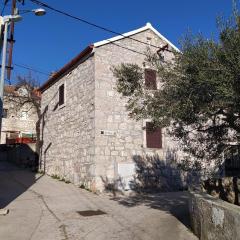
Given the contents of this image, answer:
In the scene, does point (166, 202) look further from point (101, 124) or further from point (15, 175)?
point (15, 175)

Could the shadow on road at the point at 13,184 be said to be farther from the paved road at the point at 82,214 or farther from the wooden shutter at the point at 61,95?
the wooden shutter at the point at 61,95

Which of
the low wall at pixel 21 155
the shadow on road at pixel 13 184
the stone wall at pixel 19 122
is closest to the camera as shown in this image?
the shadow on road at pixel 13 184

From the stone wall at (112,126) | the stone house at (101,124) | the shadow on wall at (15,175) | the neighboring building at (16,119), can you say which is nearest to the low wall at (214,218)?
the stone house at (101,124)

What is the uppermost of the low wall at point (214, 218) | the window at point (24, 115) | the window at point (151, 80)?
the window at point (24, 115)

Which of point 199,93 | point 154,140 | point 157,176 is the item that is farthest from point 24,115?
point 199,93

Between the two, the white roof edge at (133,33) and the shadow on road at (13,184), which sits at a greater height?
the white roof edge at (133,33)

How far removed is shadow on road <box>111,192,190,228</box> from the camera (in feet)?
32.7

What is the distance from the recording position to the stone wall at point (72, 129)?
14312 millimetres

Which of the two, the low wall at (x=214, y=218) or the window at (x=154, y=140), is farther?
the window at (x=154, y=140)

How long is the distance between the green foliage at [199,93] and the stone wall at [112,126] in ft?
17.4

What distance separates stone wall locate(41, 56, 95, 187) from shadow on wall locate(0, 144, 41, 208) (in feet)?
4.51

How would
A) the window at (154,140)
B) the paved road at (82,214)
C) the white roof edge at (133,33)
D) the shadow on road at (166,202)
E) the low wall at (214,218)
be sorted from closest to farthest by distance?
the low wall at (214,218) < the paved road at (82,214) < the shadow on road at (166,202) < the white roof edge at (133,33) < the window at (154,140)

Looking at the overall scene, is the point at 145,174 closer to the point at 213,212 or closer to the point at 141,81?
the point at 141,81

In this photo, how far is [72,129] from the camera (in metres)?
16.0
